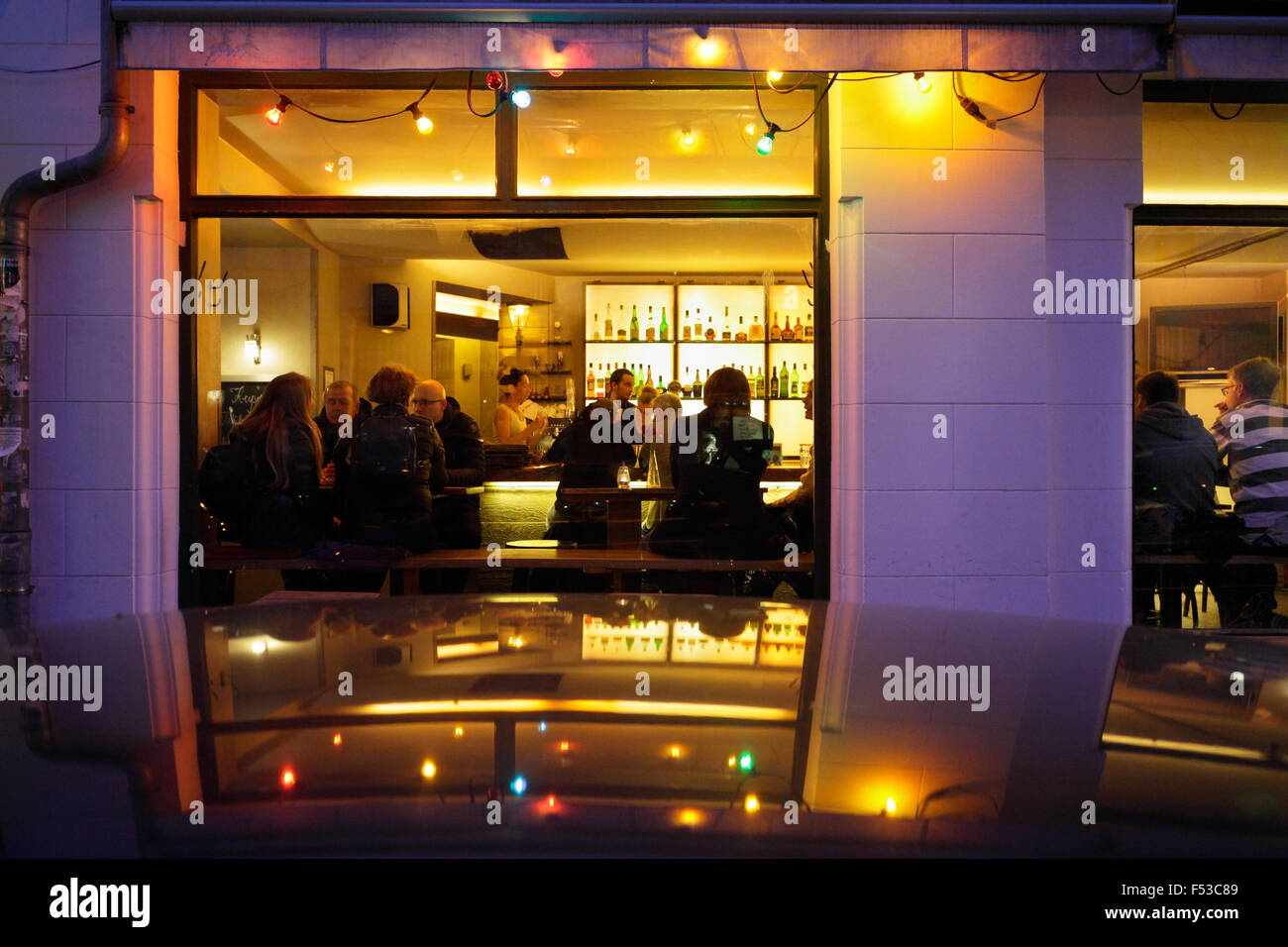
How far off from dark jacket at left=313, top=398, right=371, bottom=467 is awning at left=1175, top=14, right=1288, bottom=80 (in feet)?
12.4

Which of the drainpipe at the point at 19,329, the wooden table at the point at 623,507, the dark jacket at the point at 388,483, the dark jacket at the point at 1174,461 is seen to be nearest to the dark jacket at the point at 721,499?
the wooden table at the point at 623,507

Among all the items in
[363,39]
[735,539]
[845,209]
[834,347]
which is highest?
[363,39]

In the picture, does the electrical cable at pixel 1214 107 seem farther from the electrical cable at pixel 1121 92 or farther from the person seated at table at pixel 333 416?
the person seated at table at pixel 333 416

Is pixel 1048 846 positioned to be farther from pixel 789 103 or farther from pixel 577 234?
pixel 577 234

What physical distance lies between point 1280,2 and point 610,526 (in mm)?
3592

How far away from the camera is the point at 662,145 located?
4836 millimetres

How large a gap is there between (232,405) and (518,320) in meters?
3.21

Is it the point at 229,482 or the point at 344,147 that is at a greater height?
the point at 344,147

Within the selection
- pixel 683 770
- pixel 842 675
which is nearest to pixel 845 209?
pixel 842 675

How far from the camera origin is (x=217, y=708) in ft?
2.66

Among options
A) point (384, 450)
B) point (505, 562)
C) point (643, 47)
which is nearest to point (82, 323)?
point (384, 450)

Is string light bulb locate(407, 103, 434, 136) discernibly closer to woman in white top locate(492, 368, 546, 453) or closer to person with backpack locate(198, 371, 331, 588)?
person with backpack locate(198, 371, 331, 588)

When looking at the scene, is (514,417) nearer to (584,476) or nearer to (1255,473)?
(584,476)

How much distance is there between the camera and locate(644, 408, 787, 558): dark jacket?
16.1 feet
